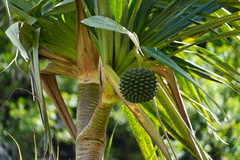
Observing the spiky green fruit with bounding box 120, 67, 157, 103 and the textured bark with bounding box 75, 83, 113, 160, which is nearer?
the spiky green fruit with bounding box 120, 67, 157, 103

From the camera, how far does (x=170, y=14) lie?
130cm

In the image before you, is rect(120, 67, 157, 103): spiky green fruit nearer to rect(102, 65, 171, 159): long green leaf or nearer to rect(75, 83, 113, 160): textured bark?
rect(102, 65, 171, 159): long green leaf

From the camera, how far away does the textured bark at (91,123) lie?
1329 millimetres

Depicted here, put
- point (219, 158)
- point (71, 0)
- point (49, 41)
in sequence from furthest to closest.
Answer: point (219, 158)
point (49, 41)
point (71, 0)

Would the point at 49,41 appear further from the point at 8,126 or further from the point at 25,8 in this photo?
the point at 8,126

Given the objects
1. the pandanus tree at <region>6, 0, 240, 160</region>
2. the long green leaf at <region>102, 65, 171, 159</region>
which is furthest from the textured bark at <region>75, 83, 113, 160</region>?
the long green leaf at <region>102, 65, 171, 159</region>

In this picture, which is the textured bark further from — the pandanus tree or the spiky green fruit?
the spiky green fruit

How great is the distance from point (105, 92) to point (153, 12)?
0.33 metres

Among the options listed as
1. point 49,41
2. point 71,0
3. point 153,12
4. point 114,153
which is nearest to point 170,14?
point 153,12

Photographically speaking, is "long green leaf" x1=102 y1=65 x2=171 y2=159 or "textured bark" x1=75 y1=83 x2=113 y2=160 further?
"textured bark" x1=75 y1=83 x2=113 y2=160

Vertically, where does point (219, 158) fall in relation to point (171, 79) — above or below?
below

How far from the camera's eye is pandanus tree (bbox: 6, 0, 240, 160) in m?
1.18

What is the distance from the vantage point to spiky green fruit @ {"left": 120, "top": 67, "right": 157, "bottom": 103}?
1134 millimetres

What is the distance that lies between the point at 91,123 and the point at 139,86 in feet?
0.88
